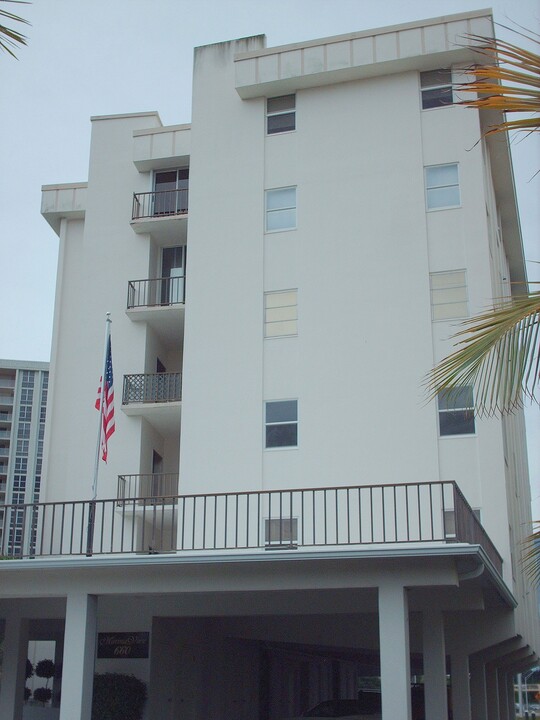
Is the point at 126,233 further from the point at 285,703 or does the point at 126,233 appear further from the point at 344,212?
the point at 285,703

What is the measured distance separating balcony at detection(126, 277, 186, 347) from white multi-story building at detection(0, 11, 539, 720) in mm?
83

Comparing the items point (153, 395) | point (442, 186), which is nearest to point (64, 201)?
point (153, 395)

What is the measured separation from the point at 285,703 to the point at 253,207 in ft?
52.5

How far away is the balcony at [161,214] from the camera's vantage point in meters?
29.8

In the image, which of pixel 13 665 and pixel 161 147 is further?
pixel 161 147

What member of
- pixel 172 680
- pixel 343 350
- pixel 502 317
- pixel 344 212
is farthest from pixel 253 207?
pixel 502 317

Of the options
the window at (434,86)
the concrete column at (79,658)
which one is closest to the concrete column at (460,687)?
the concrete column at (79,658)

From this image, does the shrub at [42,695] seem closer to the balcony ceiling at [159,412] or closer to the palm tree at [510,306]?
the balcony ceiling at [159,412]

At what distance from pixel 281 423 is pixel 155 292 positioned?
23.9ft

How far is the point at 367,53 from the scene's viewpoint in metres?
26.4

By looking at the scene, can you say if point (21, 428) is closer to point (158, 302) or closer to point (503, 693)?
point (503, 693)

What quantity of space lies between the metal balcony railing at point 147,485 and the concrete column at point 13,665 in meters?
7.02

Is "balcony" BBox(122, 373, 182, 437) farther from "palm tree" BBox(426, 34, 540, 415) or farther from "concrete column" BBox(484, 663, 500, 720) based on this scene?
"palm tree" BBox(426, 34, 540, 415)

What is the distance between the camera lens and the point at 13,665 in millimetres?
20703
